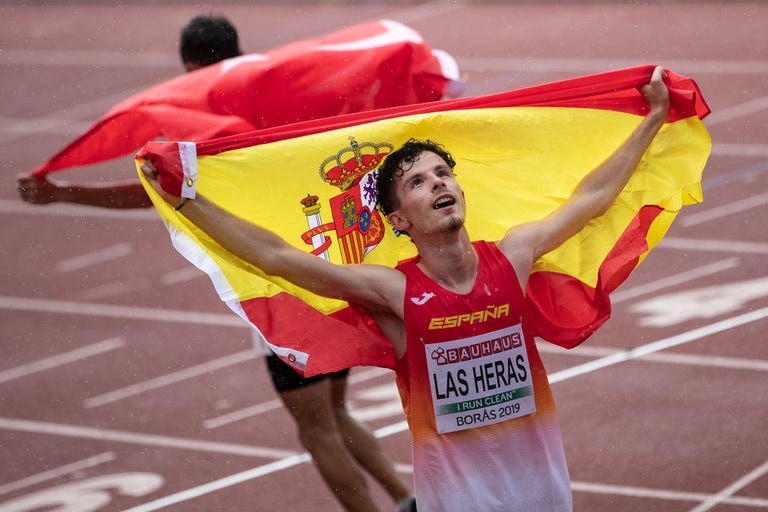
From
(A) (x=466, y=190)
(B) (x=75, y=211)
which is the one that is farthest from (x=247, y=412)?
(B) (x=75, y=211)

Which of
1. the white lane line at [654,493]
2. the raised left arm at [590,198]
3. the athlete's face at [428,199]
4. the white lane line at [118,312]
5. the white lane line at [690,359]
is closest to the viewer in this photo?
the athlete's face at [428,199]

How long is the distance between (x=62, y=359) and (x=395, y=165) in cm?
504

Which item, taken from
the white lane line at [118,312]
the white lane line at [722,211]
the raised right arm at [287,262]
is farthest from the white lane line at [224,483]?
the white lane line at [722,211]

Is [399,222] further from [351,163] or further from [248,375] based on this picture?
[248,375]

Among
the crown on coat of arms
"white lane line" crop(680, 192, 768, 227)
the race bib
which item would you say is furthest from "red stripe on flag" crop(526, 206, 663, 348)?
"white lane line" crop(680, 192, 768, 227)

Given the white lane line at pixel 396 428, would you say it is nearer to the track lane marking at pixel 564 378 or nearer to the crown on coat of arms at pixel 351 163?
the track lane marking at pixel 564 378

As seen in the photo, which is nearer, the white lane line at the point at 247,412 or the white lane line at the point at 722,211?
the white lane line at the point at 247,412

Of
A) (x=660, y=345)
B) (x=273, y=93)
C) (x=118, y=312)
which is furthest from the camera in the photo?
(x=118, y=312)

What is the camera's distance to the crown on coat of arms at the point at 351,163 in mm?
5773

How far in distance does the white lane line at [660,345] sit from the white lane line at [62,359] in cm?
315

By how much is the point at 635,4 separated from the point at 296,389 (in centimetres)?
1281

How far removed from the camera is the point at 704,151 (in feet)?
19.6

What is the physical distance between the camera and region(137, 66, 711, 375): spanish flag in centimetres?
551

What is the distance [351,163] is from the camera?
5.79m
